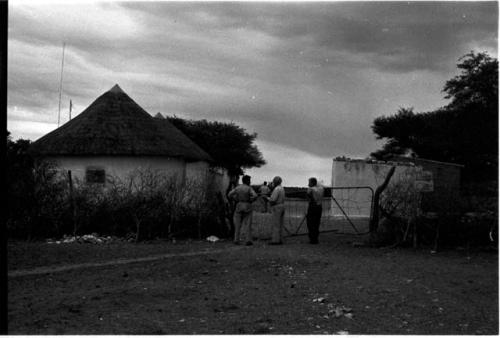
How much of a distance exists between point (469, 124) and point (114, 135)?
18.7 meters

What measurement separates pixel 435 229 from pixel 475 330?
7063mm

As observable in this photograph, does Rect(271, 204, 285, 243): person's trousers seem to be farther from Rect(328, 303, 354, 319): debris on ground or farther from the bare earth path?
Rect(328, 303, 354, 319): debris on ground

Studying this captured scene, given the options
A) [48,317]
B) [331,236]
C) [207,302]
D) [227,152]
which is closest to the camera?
[48,317]

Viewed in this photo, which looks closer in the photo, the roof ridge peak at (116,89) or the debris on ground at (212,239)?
the debris on ground at (212,239)

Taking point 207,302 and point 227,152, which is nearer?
point 207,302

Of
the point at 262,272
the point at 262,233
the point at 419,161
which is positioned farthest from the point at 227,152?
the point at 262,272

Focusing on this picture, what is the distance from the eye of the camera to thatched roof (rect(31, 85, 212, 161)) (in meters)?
24.5

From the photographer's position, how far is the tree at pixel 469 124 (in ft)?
102

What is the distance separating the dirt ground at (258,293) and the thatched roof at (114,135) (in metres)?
11.7

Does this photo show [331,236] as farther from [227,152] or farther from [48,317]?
[227,152]

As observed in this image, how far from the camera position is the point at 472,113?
32219mm

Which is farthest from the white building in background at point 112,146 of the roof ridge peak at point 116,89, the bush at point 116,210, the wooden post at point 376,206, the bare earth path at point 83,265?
the bare earth path at point 83,265

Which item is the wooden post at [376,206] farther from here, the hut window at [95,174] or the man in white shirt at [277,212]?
the hut window at [95,174]

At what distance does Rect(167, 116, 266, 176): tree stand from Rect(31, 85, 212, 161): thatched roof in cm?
1911
